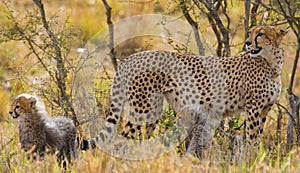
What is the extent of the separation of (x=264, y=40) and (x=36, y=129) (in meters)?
1.64

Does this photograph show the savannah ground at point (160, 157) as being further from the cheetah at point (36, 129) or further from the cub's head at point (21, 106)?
the cub's head at point (21, 106)

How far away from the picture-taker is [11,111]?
443 centimetres

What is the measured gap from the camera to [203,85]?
512 cm

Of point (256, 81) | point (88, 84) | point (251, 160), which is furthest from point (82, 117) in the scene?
point (251, 160)

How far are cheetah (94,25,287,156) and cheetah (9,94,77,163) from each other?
42 cm

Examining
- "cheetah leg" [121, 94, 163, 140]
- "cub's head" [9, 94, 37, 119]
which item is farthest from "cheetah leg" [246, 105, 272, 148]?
"cub's head" [9, 94, 37, 119]

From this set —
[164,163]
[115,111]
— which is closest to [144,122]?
[115,111]

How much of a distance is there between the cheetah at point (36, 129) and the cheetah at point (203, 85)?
42 cm

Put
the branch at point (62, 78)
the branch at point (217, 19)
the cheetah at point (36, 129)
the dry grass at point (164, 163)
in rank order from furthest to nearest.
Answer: the branch at point (62, 78), the branch at point (217, 19), the cheetah at point (36, 129), the dry grass at point (164, 163)

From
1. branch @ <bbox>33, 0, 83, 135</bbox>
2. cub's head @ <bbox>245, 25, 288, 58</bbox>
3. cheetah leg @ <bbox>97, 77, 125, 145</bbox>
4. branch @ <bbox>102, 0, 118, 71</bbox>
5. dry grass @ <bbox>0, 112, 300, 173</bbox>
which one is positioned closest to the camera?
dry grass @ <bbox>0, 112, 300, 173</bbox>

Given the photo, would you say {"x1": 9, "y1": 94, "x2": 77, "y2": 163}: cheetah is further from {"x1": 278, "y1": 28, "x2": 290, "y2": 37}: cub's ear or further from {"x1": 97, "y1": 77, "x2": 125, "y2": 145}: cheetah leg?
{"x1": 278, "y1": 28, "x2": 290, "y2": 37}: cub's ear

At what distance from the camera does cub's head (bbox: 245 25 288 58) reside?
4.82 meters

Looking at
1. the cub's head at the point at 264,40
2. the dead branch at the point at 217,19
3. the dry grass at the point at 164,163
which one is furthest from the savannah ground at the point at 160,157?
the cub's head at the point at 264,40

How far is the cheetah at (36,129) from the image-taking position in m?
4.43
